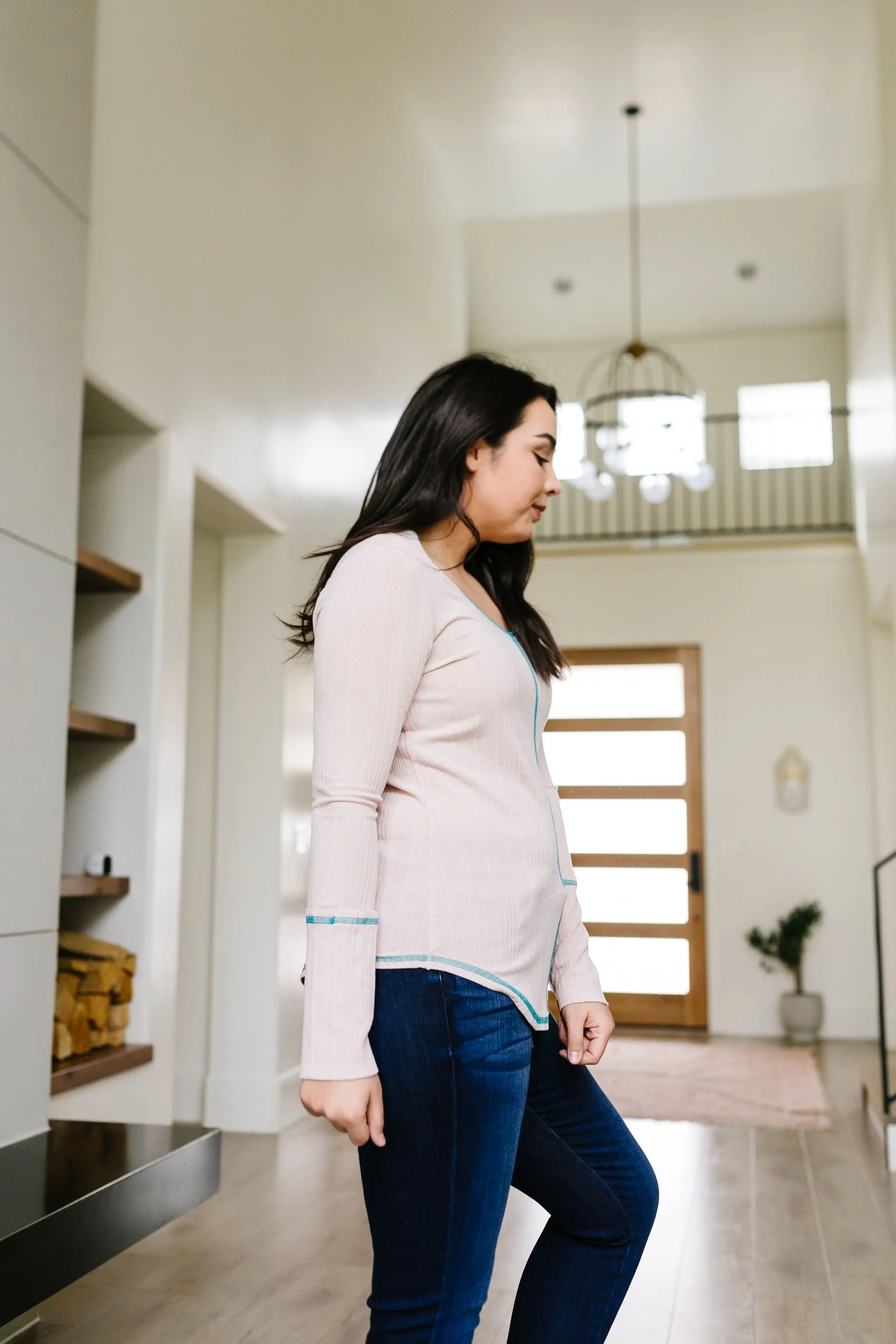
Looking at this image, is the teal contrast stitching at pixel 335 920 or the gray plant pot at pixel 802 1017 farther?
the gray plant pot at pixel 802 1017

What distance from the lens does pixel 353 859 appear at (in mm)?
1194

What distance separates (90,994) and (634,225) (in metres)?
7.38

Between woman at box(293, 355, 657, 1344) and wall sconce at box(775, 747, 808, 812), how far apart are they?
23.3ft

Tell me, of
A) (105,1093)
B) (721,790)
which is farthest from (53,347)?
(721,790)

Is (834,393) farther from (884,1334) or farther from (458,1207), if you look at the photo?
(458,1207)

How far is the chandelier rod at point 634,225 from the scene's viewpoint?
7590 millimetres

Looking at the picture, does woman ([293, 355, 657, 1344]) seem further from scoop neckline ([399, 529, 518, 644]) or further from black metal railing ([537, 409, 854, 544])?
black metal railing ([537, 409, 854, 544])

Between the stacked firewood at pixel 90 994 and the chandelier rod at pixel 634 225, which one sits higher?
the chandelier rod at pixel 634 225

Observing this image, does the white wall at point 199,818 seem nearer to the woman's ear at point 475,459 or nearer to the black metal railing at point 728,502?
the woman's ear at point 475,459

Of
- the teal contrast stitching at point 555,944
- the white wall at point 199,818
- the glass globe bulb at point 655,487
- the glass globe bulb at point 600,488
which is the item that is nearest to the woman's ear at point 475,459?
the teal contrast stitching at point 555,944

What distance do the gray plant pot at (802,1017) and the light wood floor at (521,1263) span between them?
335 centimetres

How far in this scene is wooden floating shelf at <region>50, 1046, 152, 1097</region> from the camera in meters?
3.07

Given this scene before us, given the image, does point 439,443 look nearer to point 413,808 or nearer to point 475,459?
point 475,459

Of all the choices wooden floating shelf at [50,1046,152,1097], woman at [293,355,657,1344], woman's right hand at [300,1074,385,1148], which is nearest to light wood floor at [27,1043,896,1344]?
wooden floating shelf at [50,1046,152,1097]
